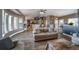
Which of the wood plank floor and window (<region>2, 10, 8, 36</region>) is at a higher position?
window (<region>2, 10, 8, 36</region>)

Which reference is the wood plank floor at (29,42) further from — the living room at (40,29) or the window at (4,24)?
the window at (4,24)

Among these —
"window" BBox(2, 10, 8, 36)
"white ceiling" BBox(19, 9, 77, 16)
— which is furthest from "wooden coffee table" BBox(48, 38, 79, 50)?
"window" BBox(2, 10, 8, 36)

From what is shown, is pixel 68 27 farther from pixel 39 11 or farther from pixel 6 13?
pixel 6 13

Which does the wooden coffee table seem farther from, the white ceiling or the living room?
the white ceiling

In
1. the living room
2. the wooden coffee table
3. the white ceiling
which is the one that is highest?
the white ceiling

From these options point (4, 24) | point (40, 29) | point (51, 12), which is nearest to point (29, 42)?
point (40, 29)

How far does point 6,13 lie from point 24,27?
1.48ft

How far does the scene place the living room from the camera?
2289mm

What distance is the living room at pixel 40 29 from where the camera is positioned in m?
2.29

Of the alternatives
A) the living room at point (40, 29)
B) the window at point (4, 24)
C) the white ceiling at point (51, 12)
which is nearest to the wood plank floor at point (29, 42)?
the living room at point (40, 29)

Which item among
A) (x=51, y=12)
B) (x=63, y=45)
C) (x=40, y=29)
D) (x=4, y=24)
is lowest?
(x=63, y=45)

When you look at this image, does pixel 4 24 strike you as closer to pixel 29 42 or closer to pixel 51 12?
pixel 29 42

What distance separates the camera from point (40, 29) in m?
2.37
